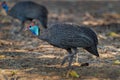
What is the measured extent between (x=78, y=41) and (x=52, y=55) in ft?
4.98

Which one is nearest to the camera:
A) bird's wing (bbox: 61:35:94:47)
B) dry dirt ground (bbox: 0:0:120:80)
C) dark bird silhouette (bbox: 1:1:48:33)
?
dry dirt ground (bbox: 0:0:120:80)

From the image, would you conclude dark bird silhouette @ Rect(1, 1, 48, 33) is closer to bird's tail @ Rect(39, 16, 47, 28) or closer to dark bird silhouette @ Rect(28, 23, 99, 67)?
bird's tail @ Rect(39, 16, 47, 28)

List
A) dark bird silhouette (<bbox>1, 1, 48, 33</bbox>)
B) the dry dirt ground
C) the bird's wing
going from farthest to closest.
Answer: dark bird silhouette (<bbox>1, 1, 48, 33</bbox>), the bird's wing, the dry dirt ground

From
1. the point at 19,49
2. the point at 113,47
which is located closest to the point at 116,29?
the point at 113,47

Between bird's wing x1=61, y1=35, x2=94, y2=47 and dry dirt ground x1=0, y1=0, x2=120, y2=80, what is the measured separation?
0.46m

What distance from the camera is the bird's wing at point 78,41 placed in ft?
26.5

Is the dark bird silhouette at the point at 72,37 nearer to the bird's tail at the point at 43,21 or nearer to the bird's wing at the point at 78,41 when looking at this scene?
the bird's wing at the point at 78,41

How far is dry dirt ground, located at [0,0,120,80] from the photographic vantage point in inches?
311

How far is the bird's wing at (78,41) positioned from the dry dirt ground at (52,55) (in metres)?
0.46

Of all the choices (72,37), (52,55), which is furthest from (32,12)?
(72,37)

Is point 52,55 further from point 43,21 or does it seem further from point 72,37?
point 43,21

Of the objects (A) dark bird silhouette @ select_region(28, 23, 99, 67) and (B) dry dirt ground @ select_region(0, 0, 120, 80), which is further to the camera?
(A) dark bird silhouette @ select_region(28, 23, 99, 67)

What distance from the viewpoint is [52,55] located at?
9.47 meters

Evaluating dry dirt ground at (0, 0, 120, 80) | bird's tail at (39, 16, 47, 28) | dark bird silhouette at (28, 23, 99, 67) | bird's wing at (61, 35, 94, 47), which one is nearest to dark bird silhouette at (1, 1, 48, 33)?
bird's tail at (39, 16, 47, 28)
